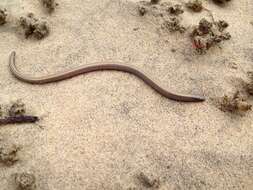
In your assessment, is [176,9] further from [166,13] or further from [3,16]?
[3,16]

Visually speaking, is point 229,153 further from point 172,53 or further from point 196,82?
point 172,53

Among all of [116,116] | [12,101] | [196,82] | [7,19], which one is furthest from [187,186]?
[7,19]

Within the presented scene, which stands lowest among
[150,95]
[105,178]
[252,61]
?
[105,178]

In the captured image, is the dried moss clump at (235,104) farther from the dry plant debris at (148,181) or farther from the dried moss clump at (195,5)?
the dried moss clump at (195,5)

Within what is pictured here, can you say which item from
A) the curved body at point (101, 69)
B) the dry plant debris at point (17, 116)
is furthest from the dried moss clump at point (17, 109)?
the curved body at point (101, 69)

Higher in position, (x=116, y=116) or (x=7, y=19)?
(x=7, y=19)

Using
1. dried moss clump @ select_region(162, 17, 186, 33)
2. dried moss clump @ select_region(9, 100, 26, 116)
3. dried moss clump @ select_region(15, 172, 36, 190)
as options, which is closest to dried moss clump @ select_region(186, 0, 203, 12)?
dried moss clump @ select_region(162, 17, 186, 33)

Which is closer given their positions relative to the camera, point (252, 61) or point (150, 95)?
point (150, 95)
